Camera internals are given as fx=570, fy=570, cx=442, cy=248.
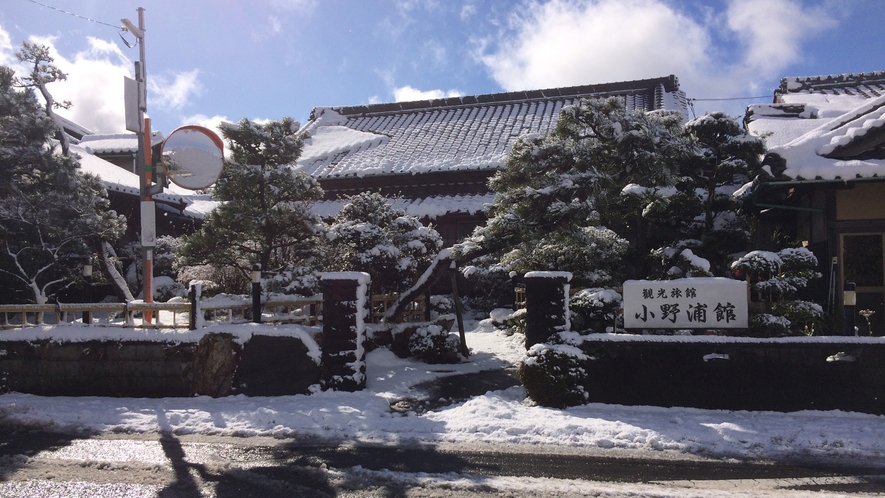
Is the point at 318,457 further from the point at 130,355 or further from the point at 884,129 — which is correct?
the point at 884,129

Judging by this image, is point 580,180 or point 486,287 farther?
point 486,287

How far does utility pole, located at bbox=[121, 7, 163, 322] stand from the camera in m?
9.03

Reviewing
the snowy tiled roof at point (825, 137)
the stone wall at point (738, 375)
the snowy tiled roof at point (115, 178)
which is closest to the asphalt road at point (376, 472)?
the stone wall at point (738, 375)

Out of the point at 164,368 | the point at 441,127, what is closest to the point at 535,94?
the point at 441,127

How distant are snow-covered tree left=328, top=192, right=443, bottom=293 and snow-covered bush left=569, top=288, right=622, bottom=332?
3.78m

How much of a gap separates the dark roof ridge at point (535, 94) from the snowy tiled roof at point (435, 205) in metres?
8.01

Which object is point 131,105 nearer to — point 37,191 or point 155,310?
point 37,191

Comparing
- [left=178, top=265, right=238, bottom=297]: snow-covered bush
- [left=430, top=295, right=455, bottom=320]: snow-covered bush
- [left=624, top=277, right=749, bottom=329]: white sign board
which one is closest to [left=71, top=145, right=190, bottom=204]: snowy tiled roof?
[left=178, top=265, right=238, bottom=297]: snow-covered bush

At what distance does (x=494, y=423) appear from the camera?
22.6 ft

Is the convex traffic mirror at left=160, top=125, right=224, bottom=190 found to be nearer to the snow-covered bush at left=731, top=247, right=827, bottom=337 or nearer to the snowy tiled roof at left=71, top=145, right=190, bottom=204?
the snowy tiled roof at left=71, top=145, right=190, bottom=204

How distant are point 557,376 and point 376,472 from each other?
10.0 feet

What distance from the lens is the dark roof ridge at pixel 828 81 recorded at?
16.7 meters

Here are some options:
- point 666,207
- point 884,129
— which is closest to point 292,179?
point 666,207

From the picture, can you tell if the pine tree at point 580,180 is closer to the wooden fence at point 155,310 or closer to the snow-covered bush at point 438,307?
the wooden fence at point 155,310
